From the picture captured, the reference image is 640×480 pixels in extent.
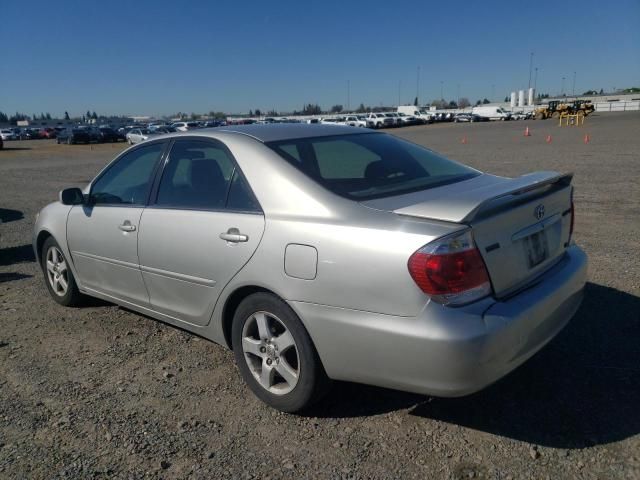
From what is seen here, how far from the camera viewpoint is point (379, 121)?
61219 mm

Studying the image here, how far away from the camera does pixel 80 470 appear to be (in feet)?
9.23

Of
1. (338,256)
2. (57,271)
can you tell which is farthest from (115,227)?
(338,256)

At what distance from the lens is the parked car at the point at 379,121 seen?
59.5 metres

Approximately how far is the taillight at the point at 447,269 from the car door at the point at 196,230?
1.00 metres

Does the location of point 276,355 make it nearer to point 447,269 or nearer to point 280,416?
point 280,416

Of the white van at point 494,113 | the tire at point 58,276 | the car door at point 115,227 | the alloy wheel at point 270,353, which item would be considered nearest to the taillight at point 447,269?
the alloy wheel at point 270,353

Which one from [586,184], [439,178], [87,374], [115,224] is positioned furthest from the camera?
[586,184]

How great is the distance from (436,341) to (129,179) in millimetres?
2938

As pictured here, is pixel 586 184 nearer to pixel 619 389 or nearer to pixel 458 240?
pixel 619 389

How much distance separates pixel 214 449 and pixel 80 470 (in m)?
0.67

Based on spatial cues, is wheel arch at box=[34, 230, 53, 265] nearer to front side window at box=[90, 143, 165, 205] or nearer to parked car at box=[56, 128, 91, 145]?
front side window at box=[90, 143, 165, 205]

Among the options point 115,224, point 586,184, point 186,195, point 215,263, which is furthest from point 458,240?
point 586,184

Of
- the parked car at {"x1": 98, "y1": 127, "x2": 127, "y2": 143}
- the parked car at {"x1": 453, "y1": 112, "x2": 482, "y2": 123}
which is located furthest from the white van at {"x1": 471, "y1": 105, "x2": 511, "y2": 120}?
the parked car at {"x1": 98, "y1": 127, "x2": 127, "y2": 143}

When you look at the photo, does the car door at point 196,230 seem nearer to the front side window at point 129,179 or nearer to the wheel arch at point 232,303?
the wheel arch at point 232,303
